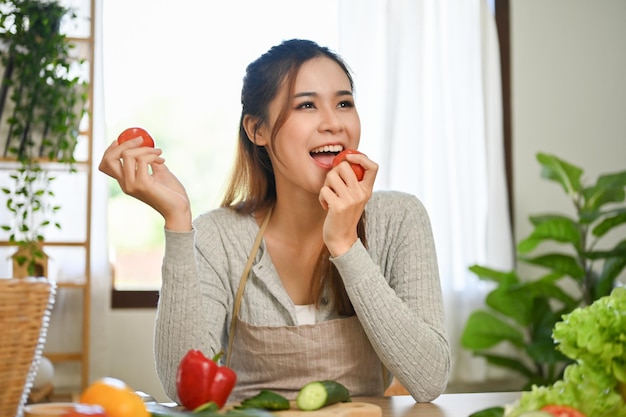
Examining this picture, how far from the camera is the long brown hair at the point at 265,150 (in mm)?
1882

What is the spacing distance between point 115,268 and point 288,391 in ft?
7.40

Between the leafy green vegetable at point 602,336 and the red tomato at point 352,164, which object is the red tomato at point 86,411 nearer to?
the leafy green vegetable at point 602,336

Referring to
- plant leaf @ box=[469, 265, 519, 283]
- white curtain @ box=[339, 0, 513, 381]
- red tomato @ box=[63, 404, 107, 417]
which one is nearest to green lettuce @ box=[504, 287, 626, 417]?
red tomato @ box=[63, 404, 107, 417]

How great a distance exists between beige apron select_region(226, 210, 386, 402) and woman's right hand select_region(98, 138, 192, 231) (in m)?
0.28

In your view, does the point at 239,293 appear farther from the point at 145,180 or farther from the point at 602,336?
the point at 602,336

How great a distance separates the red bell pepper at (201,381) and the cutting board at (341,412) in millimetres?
87

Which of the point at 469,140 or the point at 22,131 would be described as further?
the point at 469,140

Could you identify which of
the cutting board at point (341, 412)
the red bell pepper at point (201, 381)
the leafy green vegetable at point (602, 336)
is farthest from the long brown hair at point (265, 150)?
the leafy green vegetable at point (602, 336)

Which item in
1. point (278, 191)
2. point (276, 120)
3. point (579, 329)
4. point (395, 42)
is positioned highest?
point (395, 42)

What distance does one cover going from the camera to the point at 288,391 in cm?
176

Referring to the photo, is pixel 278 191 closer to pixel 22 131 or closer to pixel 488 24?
pixel 22 131

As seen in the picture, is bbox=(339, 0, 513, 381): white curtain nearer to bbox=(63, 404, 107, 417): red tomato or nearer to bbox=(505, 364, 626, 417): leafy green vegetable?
bbox=(505, 364, 626, 417): leafy green vegetable

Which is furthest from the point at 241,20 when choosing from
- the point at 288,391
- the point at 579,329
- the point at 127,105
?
the point at 579,329

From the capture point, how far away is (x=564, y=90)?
4180mm
